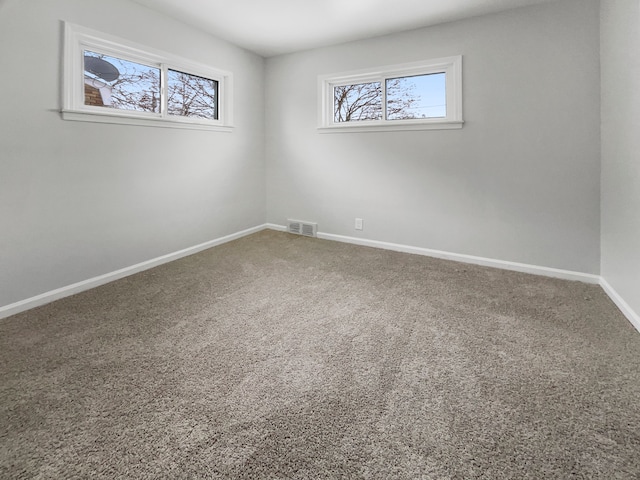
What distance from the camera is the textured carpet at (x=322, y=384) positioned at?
3.70ft

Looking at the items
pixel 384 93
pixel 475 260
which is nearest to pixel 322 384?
pixel 475 260

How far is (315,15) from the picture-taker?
311 cm

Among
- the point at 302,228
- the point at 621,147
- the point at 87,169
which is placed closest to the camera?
the point at 621,147

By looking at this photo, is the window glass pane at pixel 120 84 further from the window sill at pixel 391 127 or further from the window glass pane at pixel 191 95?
the window sill at pixel 391 127

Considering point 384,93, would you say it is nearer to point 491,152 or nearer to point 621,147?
point 491,152

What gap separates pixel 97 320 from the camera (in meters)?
2.16

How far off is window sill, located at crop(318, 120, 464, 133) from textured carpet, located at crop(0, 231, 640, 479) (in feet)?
5.46

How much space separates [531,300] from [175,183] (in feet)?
11.3

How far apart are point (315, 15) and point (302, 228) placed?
242cm

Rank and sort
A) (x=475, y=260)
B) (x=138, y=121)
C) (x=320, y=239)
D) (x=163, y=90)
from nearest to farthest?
(x=138, y=121)
(x=163, y=90)
(x=475, y=260)
(x=320, y=239)

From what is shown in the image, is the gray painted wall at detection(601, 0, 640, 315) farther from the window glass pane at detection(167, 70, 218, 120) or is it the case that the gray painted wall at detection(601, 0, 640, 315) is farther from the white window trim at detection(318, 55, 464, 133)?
the window glass pane at detection(167, 70, 218, 120)

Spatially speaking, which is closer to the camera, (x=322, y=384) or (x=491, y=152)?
(x=322, y=384)

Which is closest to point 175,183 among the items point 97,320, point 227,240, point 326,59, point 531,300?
point 227,240

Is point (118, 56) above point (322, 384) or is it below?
above
